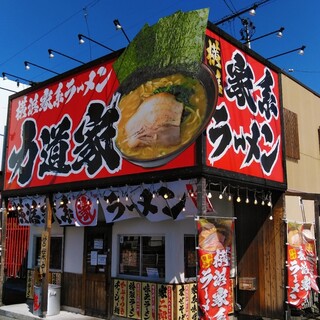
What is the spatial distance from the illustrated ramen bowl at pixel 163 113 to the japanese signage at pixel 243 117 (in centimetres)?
38

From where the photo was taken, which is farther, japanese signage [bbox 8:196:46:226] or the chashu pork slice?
japanese signage [bbox 8:196:46:226]

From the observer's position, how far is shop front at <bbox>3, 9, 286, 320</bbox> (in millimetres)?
8562

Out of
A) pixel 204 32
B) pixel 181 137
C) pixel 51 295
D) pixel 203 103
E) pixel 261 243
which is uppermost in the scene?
pixel 204 32

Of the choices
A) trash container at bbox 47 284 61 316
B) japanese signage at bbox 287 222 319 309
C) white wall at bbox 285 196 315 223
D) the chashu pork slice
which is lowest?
trash container at bbox 47 284 61 316

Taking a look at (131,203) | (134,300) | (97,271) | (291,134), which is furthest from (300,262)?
(97,271)

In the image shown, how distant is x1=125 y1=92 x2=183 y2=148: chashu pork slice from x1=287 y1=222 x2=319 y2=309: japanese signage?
13.0 ft

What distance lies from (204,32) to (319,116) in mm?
7702

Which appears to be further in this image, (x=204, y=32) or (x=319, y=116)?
(x=319, y=116)

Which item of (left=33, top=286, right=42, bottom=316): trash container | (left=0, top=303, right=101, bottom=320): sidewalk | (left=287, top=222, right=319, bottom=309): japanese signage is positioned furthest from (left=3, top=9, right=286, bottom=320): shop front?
(left=287, top=222, right=319, bottom=309): japanese signage

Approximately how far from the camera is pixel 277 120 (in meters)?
11.0

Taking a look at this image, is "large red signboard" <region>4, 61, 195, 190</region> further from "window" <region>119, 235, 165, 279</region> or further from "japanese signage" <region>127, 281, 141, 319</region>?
"japanese signage" <region>127, 281, 141, 319</region>

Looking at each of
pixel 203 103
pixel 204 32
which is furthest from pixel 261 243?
pixel 204 32

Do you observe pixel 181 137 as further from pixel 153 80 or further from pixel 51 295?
pixel 51 295

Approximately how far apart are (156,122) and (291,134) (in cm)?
545
